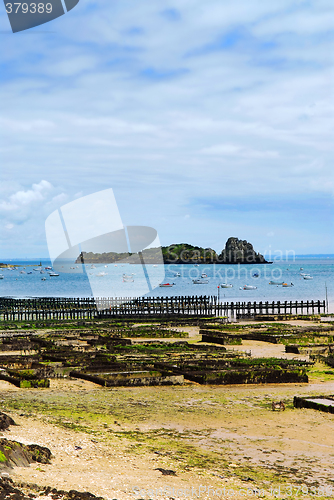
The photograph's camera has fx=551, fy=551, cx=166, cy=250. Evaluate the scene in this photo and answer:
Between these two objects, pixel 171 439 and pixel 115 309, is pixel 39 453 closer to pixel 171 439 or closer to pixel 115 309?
pixel 171 439

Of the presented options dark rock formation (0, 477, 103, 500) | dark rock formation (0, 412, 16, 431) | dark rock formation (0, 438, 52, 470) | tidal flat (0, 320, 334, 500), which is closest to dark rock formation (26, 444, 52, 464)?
dark rock formation (0, 438, 52, 470)

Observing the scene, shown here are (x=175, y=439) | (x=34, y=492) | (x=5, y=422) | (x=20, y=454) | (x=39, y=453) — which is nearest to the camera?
(x=34, y=492)

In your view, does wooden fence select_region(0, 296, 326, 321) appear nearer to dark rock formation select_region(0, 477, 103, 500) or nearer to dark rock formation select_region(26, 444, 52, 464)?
dark rock formation select_region(26, 444, 52, 464)

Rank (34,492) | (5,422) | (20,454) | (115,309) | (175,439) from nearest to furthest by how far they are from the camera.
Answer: (34,492) < (20,454) < (5,422) < (175,439) < (115,309)

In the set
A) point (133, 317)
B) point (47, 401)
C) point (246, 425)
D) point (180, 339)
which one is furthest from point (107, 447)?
point (133, 317)

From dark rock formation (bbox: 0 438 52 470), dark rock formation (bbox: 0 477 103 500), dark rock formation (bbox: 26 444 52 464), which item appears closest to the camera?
dark rock formation (bbox: 0 477 103 500)

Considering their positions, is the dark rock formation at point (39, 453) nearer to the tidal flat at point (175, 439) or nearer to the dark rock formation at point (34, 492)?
the tidal flat at point (175, 439)

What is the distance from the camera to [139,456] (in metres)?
8.96

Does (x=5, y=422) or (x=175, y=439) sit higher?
(x=5, y=422)

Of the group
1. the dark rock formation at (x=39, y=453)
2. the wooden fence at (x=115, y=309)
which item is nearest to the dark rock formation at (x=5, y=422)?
the dark rock formation at (x=39, y=453)

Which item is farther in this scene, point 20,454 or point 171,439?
point 171,439

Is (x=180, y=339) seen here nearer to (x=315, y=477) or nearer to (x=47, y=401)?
(x=47, y=401)

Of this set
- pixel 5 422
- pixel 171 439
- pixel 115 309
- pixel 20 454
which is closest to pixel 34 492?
pixel 20 454

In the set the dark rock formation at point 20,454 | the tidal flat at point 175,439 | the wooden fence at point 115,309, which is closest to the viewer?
the dark rock formation at point 20,454
